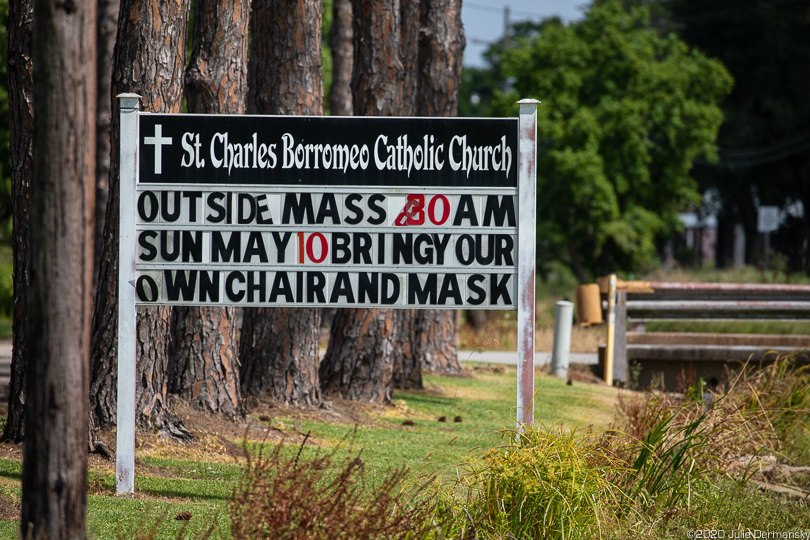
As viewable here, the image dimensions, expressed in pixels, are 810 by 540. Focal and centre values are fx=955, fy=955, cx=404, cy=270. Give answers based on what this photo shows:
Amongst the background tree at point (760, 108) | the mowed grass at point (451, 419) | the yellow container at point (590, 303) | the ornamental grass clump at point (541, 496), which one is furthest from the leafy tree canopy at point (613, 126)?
the ornamental grass clump at point (541, 496)

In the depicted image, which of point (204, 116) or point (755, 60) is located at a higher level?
point (755, 60)

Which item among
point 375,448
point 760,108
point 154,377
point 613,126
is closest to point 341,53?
point 613,126

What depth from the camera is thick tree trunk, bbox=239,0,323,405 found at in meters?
9.23

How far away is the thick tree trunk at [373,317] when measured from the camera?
10250 mm

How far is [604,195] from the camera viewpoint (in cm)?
3083

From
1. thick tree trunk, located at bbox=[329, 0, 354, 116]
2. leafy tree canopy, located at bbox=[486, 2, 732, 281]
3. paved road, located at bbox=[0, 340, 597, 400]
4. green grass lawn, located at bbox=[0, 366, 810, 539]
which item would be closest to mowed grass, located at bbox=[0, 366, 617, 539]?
green grass lawn, located at bbox=[0, 366, 810, 539]

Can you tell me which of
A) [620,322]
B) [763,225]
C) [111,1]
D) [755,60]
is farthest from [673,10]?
[620,322]

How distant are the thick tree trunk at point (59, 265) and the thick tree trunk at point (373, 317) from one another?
6.66 meters

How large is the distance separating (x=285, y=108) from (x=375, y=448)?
3605mm

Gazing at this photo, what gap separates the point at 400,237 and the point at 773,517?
9.73 feet

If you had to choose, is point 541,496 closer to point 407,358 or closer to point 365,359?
point 365,359

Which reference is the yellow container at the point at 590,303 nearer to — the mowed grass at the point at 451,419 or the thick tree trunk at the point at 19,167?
Result: the mowed grass at the point at 451,419

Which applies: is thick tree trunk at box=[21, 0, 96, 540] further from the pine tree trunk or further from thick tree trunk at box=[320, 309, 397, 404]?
thick tree trunk at box=[320, 309, 397, 404]

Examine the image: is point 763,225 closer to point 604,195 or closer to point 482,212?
point 604,195
